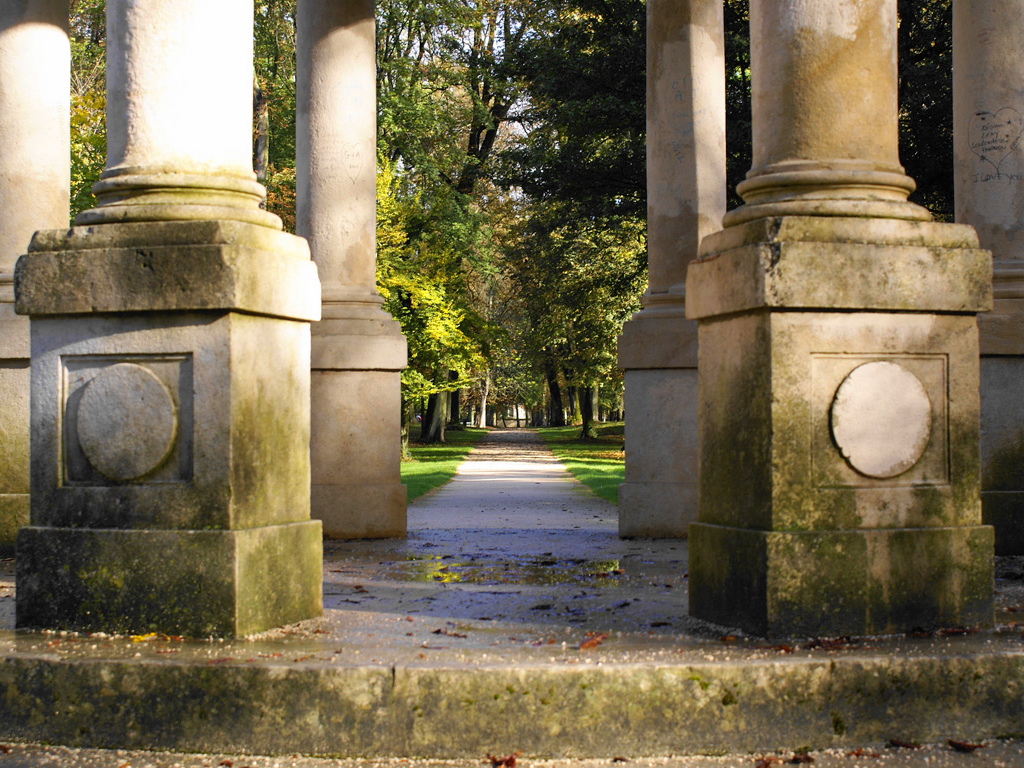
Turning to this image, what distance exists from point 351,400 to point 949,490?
582 centimetres

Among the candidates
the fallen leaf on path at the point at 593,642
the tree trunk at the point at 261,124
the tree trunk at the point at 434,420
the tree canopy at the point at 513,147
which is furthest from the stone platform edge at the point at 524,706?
the tree trunk at the point at 434,420

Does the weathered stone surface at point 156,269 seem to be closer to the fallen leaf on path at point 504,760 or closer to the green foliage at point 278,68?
the fallen leaf on path at point 504,760

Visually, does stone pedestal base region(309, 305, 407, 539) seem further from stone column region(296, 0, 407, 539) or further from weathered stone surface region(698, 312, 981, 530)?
weathered stone surface region(698, 312, 981, 530)

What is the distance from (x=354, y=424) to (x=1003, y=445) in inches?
220

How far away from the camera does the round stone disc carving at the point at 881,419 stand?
5148 millimetres

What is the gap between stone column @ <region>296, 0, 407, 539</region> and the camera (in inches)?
383

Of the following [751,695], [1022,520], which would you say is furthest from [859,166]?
[1022,520]

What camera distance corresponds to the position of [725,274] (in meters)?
5.33

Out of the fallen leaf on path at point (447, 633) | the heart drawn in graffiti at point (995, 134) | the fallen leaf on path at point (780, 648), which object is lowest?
the fallen leaf on path at point (447, 633)

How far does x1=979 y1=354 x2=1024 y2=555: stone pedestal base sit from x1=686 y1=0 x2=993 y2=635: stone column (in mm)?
3383

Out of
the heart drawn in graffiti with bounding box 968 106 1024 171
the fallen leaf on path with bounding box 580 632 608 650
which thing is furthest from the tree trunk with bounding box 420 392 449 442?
the fallen leaf on path with bounding box 580 632 608 650

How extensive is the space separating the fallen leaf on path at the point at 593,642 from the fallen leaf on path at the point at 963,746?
1.54 meters

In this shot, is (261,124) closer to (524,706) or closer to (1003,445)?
(1003,445)

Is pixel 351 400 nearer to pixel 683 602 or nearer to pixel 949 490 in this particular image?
pixel 683 602
